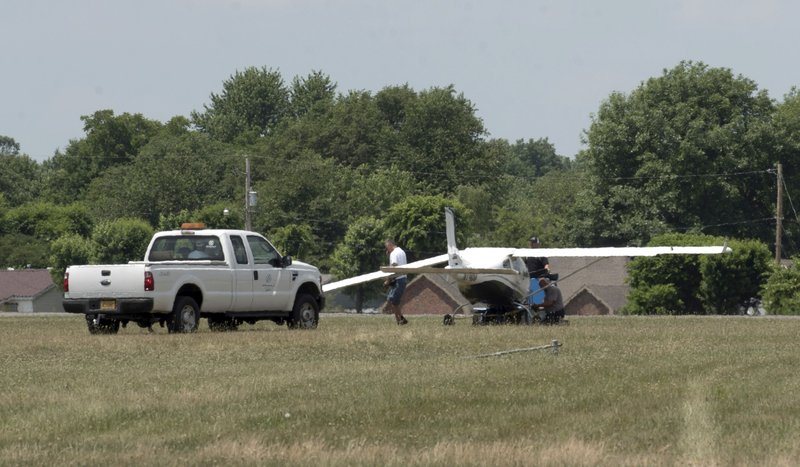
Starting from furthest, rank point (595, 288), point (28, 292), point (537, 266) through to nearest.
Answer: point (28, 292), point (595, 288), point (537, 266)

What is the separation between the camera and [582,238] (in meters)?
94.1

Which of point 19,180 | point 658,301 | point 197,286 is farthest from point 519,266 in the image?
point 19,180

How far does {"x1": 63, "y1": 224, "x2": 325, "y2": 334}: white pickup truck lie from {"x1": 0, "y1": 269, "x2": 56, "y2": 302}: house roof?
88.0 metres

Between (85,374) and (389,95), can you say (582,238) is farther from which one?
(85,374)

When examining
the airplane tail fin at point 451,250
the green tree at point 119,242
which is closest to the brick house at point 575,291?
the green tree at point 119,242

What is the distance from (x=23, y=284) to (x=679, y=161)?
170 ft

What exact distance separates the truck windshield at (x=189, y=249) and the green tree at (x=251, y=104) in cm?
13254

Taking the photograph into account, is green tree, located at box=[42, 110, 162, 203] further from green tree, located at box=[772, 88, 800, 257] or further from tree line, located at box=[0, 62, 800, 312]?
green tree, located at box=[772, 88, 800, 257]

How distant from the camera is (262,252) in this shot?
27125 millimetres

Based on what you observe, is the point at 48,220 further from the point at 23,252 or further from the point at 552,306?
the point at 552,306

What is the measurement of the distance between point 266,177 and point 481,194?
21208mm

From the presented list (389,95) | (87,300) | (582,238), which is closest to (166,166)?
(389,95)

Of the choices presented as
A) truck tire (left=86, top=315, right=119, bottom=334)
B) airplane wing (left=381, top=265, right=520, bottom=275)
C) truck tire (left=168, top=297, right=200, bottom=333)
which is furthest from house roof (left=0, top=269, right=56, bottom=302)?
truck tire (left=168, top=297, right=200, bottom=333)

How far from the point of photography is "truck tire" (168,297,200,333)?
2497 centimetres
